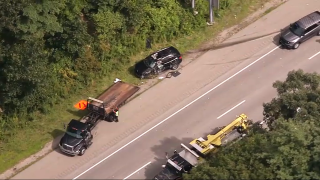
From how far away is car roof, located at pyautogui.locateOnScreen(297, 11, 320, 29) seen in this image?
1756 inches

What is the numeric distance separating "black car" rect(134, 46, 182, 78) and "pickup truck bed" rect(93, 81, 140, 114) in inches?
84.6

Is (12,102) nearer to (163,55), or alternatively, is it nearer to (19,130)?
(19,130)

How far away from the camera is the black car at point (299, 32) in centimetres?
4431

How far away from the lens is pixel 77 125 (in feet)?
125

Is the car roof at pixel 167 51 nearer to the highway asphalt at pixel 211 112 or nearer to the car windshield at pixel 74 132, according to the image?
the highway asphalt at pixel 211 112

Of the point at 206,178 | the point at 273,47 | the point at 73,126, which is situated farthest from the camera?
the point at 273,47

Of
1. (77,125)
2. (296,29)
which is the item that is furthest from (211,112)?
(296,29)

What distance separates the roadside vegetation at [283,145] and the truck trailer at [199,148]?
2.87 metres

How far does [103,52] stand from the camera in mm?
42938

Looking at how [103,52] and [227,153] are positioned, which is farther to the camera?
[103,52]

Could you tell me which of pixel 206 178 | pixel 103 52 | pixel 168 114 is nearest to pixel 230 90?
pixel 168 114

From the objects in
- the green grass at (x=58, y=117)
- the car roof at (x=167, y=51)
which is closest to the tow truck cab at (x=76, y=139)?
the green grass at (x=58, y=117)

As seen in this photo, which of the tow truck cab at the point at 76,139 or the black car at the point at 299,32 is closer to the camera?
the tow truck cab at the point at 76,139

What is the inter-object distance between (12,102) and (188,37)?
14585mm
